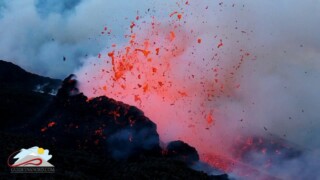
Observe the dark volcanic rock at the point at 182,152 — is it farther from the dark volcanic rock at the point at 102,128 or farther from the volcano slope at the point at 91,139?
the dark volcanic rock at the point at 102,128

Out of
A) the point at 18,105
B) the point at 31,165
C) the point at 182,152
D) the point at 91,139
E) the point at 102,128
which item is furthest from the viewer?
the point at 18,105

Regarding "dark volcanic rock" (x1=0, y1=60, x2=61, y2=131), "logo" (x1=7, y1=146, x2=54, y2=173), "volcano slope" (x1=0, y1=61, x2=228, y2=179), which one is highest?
"dark volcanic rock" (x1=0, y1=60, x2=61, y2=131)

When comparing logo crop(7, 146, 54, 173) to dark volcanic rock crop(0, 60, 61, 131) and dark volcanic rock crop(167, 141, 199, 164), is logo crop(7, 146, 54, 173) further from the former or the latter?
dark volcanic rock crop(0, 60, 61, 131)

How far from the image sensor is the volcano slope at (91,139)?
136 ft

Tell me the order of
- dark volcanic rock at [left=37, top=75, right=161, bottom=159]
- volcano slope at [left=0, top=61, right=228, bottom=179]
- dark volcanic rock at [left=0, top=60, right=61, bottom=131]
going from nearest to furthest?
volcano slope at [left=0, top=61, right=228, bottom=179]
dark volcanic rock at [left=37, top=75, right=161, bottom=159]
dark volcanic rock at [left=0, top=60, right=61, bottom=131]

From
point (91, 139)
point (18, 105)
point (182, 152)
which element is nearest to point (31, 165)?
point (91, 139)

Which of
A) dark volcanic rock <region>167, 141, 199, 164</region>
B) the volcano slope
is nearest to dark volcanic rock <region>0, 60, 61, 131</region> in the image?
the volcano slope

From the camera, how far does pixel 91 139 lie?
5528 cm

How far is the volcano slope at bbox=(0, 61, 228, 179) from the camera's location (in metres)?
41.5

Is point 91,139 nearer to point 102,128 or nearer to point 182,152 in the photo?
point 102,128

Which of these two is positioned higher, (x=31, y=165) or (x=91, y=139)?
(x=91, y=139)

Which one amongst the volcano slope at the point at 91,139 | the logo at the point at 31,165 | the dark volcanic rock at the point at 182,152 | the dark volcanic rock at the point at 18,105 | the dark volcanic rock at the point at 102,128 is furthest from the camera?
the dark volcanic rock at the point at 18,105

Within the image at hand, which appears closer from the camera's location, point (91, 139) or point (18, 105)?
point (91, 139)

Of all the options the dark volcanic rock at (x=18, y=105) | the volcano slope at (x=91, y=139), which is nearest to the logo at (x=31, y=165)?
the volcano slope at (x=91, y=139)
